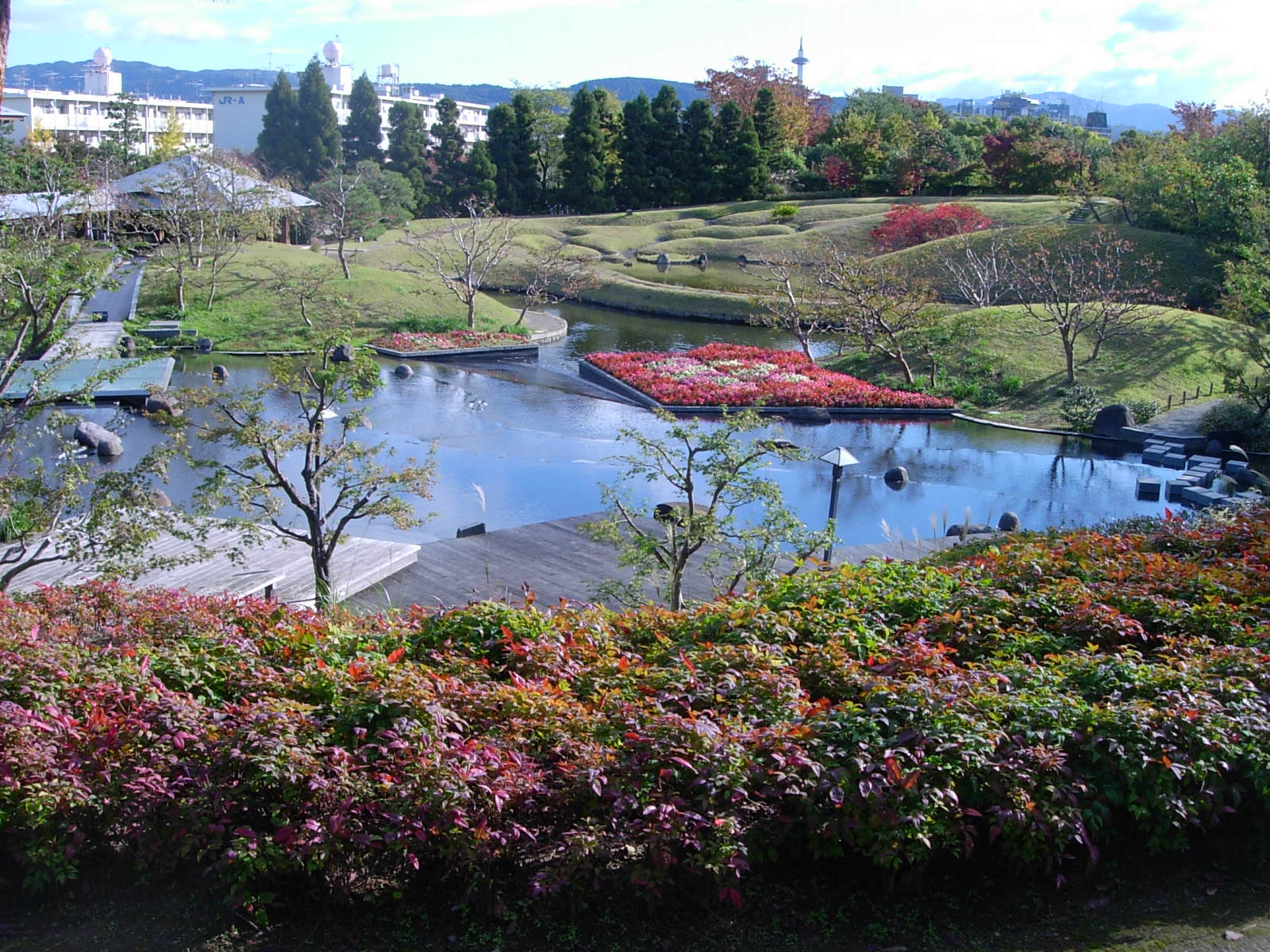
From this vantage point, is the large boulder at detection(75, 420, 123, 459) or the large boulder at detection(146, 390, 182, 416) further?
the large boulder at detection(146, 390, 182, 416)

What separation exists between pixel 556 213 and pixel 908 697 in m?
47.5

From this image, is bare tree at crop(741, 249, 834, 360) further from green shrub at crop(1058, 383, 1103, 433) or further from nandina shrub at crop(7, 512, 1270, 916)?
nandina shrub at crop(7, 512, 1270, 916)

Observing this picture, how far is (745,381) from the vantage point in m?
21.8

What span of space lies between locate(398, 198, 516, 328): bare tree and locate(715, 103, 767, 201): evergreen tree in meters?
11.6

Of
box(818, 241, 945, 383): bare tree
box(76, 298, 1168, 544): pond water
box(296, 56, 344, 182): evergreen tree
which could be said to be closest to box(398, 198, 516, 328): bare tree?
box(76, 298, 1168, 544): pond water

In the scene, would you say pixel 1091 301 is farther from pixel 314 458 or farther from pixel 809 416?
pixel 314 458

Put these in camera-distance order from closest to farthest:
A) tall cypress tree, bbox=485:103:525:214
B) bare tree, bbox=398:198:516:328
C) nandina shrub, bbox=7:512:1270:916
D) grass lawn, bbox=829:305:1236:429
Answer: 1. nandina shrub, bbox=7:512:1270:916
2. grass lawn, bbox=829:305:1236:429
3. bare tree, bbox=398:198:516:328
4. tall cypress tree, bbox=485:103:525:214

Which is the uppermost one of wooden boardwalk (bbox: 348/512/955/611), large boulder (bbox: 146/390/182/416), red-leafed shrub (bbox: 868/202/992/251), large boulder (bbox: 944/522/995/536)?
red-leafed shrub (bbox: 868/202/992/251)

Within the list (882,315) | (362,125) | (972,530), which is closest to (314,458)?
(972,530)

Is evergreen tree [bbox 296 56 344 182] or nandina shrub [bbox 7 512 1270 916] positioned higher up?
evergreen tree [bbox 296 56 344 182]

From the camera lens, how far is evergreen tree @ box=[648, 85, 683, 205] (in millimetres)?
49688

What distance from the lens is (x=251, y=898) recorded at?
323 cm

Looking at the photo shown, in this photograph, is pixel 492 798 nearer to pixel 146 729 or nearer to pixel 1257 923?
pixel 146 729

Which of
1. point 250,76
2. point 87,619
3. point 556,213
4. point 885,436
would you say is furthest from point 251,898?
point 250,76
